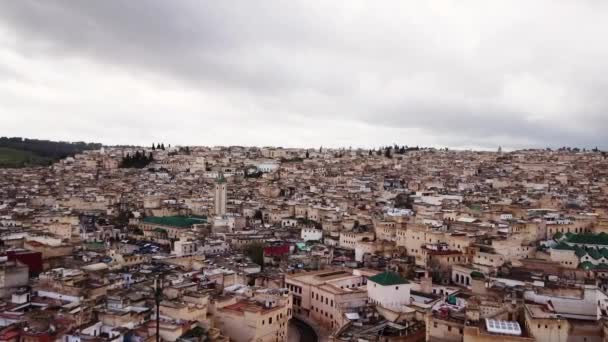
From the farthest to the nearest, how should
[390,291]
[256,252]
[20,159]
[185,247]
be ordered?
[20,159]
[256,252]
[185,247]
[390,291]

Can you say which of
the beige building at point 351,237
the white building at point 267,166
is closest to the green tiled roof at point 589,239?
the beige building at point 351,237

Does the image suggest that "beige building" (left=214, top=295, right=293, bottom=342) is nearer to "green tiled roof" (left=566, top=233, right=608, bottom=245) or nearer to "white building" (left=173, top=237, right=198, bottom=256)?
"white building" (left=173, top=237, right=198, bottom=256)

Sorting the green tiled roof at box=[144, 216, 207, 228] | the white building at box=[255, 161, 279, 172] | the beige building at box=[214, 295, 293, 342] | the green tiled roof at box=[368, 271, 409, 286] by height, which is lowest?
the beige building at box=[214, 295, 293, 342]

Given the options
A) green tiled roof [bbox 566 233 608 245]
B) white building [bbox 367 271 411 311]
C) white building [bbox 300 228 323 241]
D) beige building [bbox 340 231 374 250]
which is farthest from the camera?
white building [bbox 300 228 323 241]

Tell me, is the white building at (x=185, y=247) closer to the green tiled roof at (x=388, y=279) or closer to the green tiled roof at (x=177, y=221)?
the green tiled roof at (x=177, y=221)

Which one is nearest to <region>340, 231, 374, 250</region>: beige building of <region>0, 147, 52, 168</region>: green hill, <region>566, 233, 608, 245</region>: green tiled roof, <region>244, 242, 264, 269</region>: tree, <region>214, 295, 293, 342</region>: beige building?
<region>244, 242, 264, 269</region>: tree

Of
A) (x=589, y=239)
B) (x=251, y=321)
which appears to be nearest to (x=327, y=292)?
(x=251, y=321)

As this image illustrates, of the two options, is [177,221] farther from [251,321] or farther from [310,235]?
[251,321]
